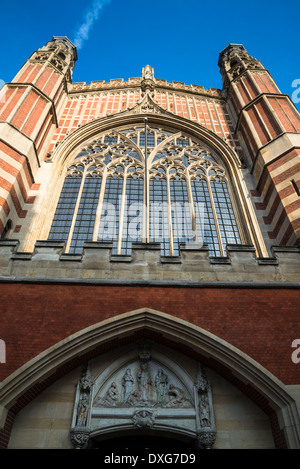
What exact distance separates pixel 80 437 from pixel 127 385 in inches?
48.7

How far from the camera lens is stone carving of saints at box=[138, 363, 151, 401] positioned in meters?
6.11

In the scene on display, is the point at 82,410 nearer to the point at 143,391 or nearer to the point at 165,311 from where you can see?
the point at 143,391

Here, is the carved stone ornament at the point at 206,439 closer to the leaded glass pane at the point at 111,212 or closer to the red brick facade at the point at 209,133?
the red brick facade at the point at 209,133

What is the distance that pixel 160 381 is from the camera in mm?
6363

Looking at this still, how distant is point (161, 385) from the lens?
6324mm

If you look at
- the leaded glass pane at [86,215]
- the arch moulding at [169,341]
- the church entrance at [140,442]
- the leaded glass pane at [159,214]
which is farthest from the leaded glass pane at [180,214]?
the church entrance at [140,442]

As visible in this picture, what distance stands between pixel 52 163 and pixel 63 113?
198 inches

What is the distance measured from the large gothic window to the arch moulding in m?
3.67

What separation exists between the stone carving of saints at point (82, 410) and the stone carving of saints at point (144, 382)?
1079 millimetres

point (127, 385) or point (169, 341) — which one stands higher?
point (169, 341)

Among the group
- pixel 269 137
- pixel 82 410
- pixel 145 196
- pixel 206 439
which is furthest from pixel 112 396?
pixel 269 137

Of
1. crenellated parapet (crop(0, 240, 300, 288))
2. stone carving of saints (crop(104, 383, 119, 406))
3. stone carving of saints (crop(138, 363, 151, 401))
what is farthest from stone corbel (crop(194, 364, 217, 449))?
crenellated parapet (crop(0, 240, 300, 288))

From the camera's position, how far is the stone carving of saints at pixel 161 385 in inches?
242
